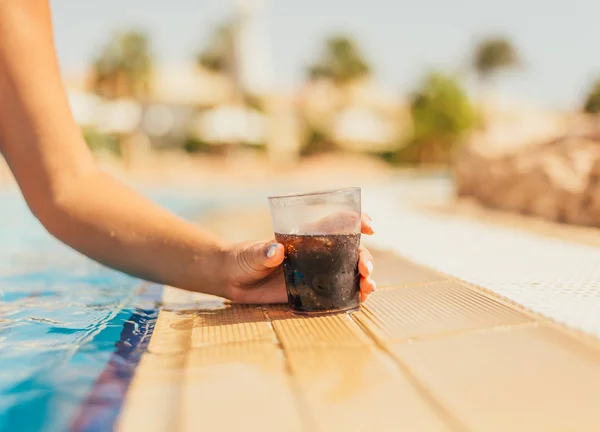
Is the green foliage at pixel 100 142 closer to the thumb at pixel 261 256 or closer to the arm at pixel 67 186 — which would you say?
the arm at pixel 67 186

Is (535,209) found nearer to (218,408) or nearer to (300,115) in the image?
(218,408)

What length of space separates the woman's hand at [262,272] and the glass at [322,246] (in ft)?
0.11

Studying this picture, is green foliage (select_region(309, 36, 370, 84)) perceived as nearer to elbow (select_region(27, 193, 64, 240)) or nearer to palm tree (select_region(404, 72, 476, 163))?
palm tree (select_region(404, 72, 476, 163))

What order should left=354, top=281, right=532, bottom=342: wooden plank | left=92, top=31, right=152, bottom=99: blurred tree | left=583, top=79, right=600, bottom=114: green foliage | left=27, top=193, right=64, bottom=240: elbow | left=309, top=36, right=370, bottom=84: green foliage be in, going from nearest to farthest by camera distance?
left=354, top=281, right=532, bottom=342: wooden plank → left=27, top=193, right=64, bottom=240: elbow → left=583, top=79, right=600, bottom=114: green foliage → left=92, top=31, right=152, bottom=99: blurred tree → left=309, top=36, right=370, bottom=84: green foliage

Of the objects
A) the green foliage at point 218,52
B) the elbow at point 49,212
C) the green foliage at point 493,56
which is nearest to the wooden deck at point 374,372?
the elbow at point 49,212

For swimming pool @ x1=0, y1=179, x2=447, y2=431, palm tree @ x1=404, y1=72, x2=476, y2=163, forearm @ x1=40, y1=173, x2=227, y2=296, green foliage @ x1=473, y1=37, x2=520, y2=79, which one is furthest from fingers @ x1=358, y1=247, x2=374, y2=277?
green foliage @ x1=473, y1=37, x2=520, y2=79

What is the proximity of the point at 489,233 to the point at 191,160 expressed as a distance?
80.0ft

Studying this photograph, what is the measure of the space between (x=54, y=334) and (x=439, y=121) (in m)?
26.7

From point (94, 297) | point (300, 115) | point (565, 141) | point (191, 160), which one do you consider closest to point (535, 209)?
point (565, 141)

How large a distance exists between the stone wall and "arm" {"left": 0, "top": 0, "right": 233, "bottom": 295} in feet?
12.4

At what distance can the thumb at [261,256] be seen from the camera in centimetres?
170

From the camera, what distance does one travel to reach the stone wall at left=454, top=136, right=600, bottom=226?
4.88 meters

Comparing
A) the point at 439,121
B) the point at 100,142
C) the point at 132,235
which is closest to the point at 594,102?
the point at 132,235

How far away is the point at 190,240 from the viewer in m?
1.86
